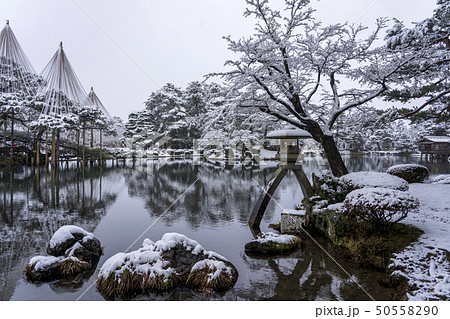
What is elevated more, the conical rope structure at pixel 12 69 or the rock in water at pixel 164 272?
the conical rope structure at pixel 12 69

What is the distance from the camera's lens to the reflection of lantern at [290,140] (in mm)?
6867

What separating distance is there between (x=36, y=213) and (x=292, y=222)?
758 centimetres

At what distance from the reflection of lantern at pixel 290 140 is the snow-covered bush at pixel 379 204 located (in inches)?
88.8

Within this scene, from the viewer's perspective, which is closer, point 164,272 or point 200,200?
point 164,272

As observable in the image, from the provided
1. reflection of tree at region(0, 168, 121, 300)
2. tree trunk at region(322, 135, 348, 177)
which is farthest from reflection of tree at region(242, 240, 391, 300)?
reflection of tree at region(0, 168, 121, 300)

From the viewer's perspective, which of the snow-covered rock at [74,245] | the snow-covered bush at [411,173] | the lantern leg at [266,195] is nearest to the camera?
the snow-covered rock at [74,245]

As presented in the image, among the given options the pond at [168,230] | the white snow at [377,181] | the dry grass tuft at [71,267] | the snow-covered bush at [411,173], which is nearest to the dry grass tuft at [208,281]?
the pond at [168,230]

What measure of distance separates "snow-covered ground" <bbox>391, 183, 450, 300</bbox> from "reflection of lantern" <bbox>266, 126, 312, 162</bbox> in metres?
2.90

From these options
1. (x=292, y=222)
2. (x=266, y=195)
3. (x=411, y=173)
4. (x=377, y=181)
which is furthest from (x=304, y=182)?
(x=411, y=173)

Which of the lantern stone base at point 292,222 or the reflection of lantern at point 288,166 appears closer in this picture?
the lantern stone base at point 292,222

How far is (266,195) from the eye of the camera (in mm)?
6551

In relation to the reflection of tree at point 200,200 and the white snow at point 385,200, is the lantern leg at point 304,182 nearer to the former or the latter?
the reflection of tree at point 200,200

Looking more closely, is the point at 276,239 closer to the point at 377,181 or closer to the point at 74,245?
the point at 377,181

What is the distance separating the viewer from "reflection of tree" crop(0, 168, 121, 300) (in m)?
4.71
